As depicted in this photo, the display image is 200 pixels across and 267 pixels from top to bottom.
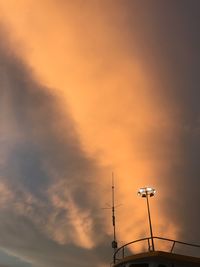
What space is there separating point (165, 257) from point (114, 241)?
37.7 ft

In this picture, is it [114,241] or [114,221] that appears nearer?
[114,241]

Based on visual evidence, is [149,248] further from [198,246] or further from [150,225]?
[150,225]

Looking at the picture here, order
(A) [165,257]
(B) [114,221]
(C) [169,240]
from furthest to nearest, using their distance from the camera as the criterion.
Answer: (B) [114,221] → (C) [169,240] → (A) [165,257]

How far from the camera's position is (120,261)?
24.3 meters

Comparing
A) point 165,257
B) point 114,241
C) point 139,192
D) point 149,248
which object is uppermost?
point 139,192

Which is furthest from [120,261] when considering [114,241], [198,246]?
Answer: [114,241]

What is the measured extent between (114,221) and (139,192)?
7.99 metres

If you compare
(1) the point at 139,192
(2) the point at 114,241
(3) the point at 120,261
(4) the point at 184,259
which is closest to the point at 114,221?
(2) the point at 114,241

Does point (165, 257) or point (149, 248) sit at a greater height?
point (149, 248)

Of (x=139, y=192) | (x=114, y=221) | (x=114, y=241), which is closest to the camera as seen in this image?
(x=114, y=241)

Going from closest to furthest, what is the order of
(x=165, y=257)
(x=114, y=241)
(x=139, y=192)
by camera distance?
(x=165, y=257) < (x=114, y=241) < (x=139, y=192)

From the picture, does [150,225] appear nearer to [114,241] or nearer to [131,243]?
[114,241]

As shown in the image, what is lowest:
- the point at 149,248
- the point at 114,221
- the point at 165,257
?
the point at 165,257

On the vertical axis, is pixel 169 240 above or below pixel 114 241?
below
